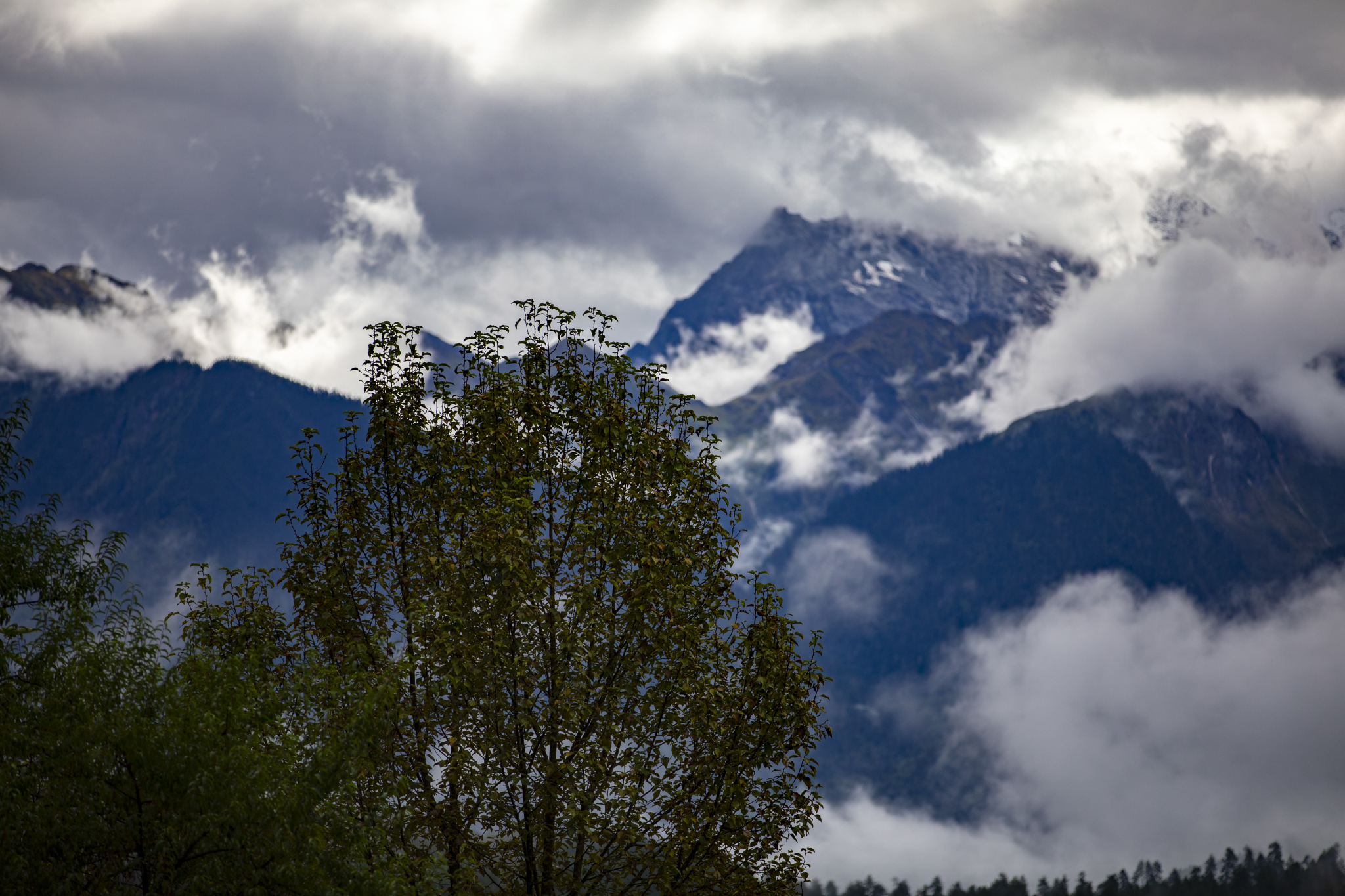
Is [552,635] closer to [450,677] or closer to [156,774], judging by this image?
[450,677]

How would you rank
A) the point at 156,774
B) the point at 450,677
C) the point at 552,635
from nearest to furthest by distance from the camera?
the point at 156,774
the point at 450,677
the point at 552,635

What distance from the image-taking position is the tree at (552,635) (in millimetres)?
23297

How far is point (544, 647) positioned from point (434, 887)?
17.0ft

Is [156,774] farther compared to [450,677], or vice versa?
[450,677]

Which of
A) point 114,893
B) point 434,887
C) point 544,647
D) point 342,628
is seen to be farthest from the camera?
point 342,628

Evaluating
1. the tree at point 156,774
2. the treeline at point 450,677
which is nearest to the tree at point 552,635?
the treeline at point 450,677

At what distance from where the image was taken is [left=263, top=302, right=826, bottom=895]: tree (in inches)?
917

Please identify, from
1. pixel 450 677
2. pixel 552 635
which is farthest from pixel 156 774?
pixel 552 635

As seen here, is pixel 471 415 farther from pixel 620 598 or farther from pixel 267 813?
pixel 267 813

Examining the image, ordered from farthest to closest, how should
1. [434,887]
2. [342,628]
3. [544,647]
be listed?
[342,628] < [544,647] < [434,887]

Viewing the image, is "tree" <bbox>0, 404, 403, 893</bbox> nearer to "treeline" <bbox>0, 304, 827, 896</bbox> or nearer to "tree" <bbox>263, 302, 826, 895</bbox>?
"treeline" <bbox>0, 304, 827, 896</bbox>

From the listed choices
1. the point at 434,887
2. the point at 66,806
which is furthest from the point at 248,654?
the point at 434,887

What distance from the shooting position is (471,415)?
25.7m

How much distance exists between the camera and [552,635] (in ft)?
77.8
